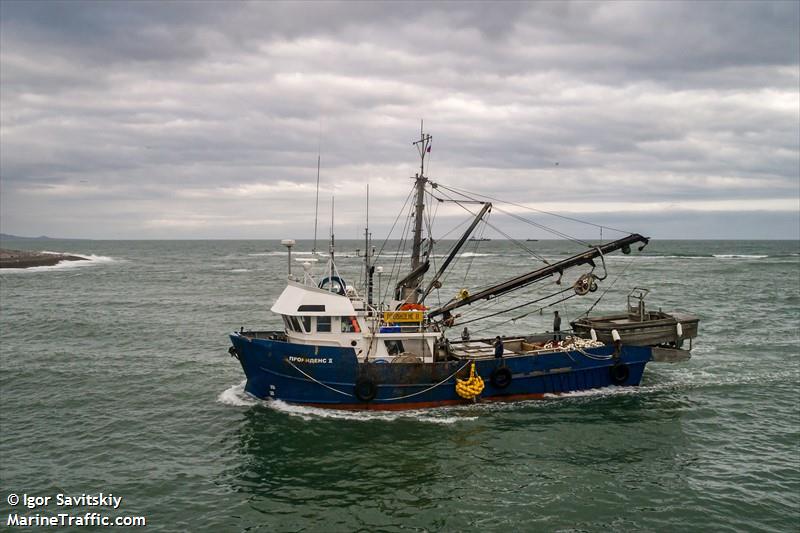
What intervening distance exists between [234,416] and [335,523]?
7.62m

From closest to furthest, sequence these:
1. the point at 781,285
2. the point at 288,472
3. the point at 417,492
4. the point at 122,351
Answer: the point at 417,492, the point at 288,472, the point at 122,351, the point at 781,285

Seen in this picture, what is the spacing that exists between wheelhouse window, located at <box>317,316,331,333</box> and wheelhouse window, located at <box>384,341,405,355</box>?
85.8 inches

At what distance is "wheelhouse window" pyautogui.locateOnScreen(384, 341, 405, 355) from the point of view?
19.8 m

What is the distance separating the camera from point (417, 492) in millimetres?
13953

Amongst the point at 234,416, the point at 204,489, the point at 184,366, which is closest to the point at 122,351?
the point at 184,366

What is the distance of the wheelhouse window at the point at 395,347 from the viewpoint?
19750 millimetres

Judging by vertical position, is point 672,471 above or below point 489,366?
below

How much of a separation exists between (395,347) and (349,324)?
1887 millimetres

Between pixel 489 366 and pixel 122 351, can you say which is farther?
pixel 122 351

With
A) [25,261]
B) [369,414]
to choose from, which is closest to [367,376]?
[369,414]

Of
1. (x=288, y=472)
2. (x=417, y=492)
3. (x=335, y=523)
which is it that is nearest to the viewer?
(x=335, y=523)

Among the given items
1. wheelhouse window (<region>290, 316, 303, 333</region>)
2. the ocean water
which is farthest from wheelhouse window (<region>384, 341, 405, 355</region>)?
wheelhouse window (<region>290, 316, 303, 333</region>)

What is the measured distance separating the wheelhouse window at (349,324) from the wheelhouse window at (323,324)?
0.48 metres

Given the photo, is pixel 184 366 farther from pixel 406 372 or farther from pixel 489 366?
pixel 489 366
